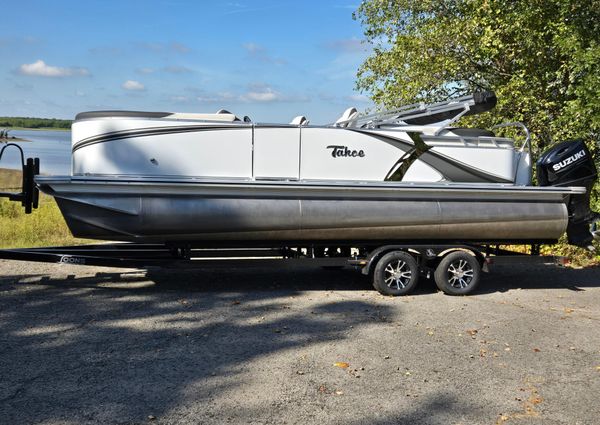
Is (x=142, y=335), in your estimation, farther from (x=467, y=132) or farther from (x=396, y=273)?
(x=467, y=132)

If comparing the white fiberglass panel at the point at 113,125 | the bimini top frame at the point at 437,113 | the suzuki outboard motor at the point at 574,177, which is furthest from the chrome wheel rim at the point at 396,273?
the white fiberglass panel at the point at 113,125

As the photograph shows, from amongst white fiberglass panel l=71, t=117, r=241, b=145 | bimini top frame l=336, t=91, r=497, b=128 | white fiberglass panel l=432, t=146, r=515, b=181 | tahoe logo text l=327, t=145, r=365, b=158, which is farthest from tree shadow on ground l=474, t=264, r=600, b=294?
white fiberglass panel l=71, t=117, r=241, b=145

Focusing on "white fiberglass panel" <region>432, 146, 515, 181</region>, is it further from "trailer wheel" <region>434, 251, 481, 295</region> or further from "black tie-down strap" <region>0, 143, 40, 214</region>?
"black tie-down strap" <region>0, 143, 40, 214</region>

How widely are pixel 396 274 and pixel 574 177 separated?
2863 millimetres

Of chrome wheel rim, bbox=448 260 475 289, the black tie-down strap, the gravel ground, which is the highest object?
the black tie-down strap

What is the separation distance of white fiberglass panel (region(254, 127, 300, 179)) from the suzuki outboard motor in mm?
3541

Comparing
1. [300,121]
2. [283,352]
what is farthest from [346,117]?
[283,352]

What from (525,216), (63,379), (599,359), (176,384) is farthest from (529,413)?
(525,216)

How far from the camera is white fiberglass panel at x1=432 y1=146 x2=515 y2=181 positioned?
26.7 ft

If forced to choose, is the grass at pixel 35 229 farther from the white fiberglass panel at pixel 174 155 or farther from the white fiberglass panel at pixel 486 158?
the white fiberglass panel at pixel 486 158

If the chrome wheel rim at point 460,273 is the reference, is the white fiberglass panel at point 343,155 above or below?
above

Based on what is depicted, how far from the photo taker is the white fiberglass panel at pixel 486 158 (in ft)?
26.7

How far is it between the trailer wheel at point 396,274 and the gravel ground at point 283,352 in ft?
0.52

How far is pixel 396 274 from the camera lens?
798cm
